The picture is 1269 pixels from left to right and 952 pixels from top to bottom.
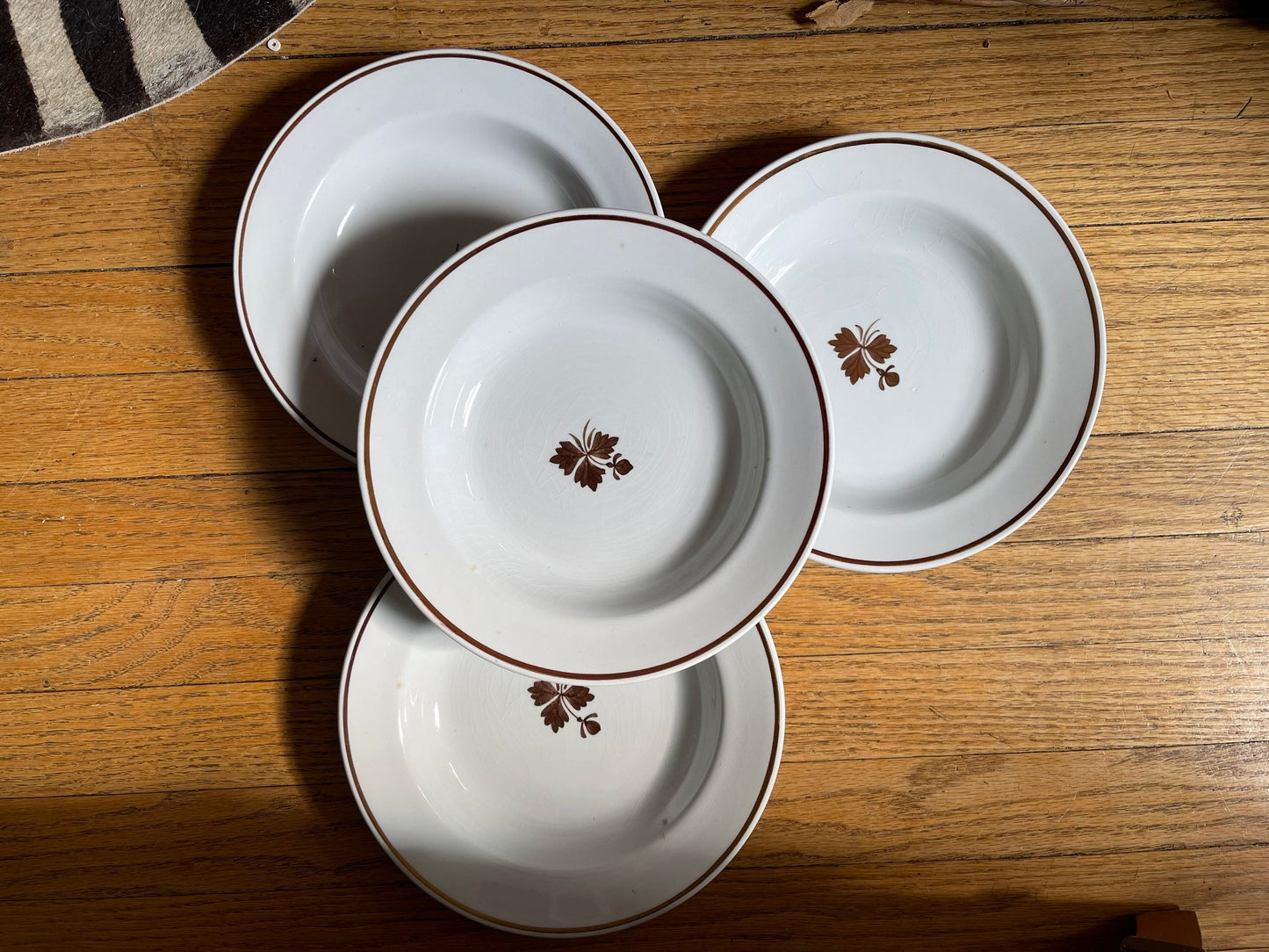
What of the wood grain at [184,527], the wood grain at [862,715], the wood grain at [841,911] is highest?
the wood grain at [184,527]

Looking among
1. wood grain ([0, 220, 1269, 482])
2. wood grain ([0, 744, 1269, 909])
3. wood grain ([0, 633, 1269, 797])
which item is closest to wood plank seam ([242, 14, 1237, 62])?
wood grain ([0, 220, 1269, 482])

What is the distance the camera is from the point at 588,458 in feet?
2.05

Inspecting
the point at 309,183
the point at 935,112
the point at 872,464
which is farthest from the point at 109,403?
the point at 935,112

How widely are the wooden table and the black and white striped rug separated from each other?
20 millimetres

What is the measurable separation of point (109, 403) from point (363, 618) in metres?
0.33

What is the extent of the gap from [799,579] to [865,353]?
231 millimetres

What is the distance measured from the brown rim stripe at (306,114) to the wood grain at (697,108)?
0.27ft

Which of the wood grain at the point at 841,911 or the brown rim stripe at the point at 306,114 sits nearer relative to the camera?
the brown rim stripe at the point at 306,114

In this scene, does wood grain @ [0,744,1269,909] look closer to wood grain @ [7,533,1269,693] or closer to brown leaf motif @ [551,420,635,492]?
wood grain @ [7,533,1269,693]

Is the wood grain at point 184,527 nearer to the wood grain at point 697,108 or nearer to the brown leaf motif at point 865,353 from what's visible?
the wood grain at point 697,108

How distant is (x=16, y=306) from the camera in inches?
28.5

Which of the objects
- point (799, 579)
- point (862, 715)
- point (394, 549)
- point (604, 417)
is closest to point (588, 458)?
point (604, 417)

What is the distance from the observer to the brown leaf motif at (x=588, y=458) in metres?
0.62

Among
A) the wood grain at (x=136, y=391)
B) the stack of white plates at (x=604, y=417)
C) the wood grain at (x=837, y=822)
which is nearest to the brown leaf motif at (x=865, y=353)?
the stack of white plates at (x=604, y=417)
